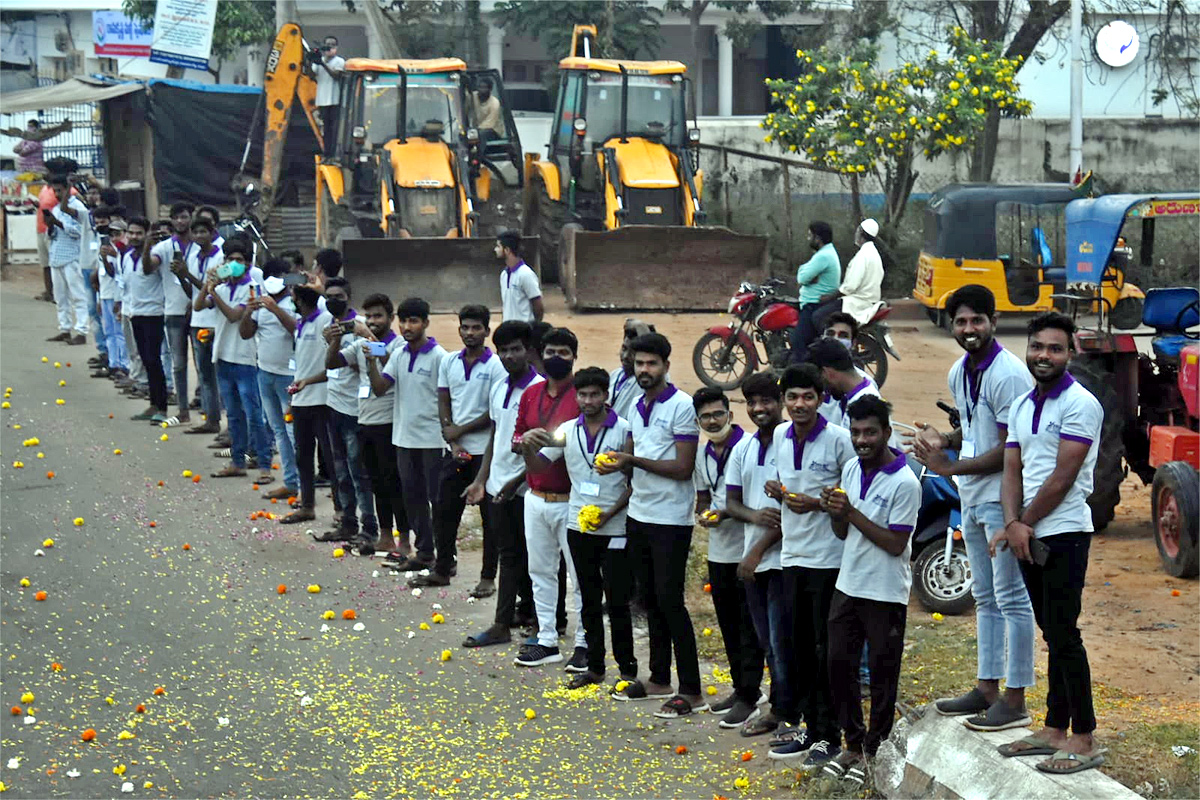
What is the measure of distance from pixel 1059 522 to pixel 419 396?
16.2 ft

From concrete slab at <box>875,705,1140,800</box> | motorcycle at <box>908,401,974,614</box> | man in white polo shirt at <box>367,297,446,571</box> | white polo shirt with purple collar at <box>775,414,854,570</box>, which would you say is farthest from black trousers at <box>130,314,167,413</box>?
concrete slab at <box>875,705,1140,800</box>

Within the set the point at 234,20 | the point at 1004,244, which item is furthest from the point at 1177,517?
the point at 234,20

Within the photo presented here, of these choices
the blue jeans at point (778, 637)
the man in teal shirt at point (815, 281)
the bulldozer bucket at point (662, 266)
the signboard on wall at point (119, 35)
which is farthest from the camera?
the signboard on wall at point (119, 35)

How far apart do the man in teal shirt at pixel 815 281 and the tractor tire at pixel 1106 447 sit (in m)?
3.66

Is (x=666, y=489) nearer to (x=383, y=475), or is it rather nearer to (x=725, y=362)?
(x=383, y=475)

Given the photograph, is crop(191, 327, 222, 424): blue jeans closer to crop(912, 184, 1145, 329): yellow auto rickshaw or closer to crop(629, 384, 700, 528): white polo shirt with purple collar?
crop(629, 384, 700, 528): white polo shirt with purple collar

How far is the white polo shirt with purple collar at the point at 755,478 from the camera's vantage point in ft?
22.6

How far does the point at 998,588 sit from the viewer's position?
20.0 ft

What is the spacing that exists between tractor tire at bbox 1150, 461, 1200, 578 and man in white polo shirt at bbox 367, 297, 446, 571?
15.5 feet

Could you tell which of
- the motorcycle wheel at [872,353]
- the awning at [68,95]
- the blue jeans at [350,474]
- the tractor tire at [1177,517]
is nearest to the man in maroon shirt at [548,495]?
the blue jeans at [350,474]

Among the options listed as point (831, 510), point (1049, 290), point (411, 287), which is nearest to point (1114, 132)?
point (1049, 290)

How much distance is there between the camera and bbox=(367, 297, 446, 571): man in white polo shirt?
381 inches

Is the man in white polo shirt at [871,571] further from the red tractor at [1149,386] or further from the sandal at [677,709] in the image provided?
the red tractor at [1149,386]

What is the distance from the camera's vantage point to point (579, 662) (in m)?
8.12
